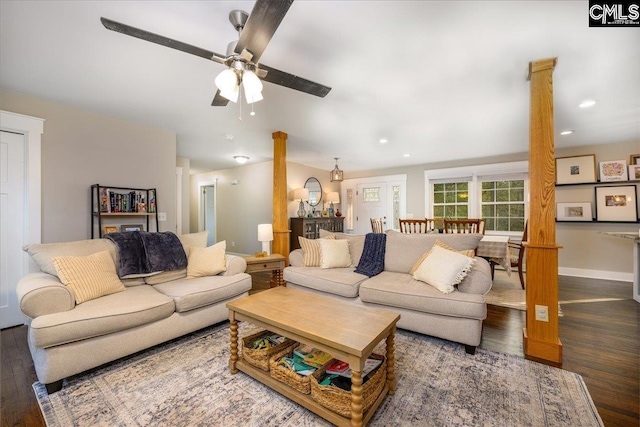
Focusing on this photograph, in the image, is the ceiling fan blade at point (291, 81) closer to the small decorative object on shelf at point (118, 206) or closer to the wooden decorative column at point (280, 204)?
the wooden decorative column at point (280, 204)

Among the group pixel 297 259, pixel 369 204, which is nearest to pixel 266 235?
pixel 297 259

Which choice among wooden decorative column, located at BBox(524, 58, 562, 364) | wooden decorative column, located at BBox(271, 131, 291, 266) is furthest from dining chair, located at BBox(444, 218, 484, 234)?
wooden decorative column, located at BBox(271, 131, 291, 266)

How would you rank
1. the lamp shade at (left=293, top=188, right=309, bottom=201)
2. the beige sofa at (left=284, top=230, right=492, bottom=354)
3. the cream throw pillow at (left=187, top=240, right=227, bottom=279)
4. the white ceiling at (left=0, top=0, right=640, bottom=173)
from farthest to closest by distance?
1. the lamp shade at (left=293, top=188, right=309, bottom=201)
2. the cream throw pillow at (left=187, top=240, right=227, bottom=279)
3. the beige sofa at (left=284, top=230, right=492, bottom=354)
4. the white ceiling at (left=0, top=0, right=640, bottom=173)

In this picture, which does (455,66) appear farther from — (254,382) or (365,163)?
(365,163)

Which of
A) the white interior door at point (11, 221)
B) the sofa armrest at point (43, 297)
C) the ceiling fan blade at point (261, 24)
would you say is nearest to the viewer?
the ceiling fan blade at point (261, 24)

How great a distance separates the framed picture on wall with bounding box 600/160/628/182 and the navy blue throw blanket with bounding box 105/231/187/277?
260 inches

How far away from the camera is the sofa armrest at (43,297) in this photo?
67.8 inches

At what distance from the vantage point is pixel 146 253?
2.61m

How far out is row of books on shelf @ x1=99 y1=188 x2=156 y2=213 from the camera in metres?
3.23

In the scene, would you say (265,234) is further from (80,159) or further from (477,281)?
(477,281)

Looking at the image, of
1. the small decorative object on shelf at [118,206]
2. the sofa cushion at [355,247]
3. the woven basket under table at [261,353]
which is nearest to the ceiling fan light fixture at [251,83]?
the woven basket under table at [261,353]

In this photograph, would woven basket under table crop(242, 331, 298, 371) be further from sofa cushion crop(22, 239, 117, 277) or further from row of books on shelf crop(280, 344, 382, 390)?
sofa cushion crop(22, 239, 117, 277)

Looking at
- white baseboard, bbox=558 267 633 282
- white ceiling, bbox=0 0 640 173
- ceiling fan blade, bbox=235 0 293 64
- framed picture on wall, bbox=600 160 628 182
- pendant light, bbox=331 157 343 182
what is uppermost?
white ceiling, bbox=0 0 640 173

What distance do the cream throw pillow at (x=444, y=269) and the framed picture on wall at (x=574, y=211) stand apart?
3.84 meters
